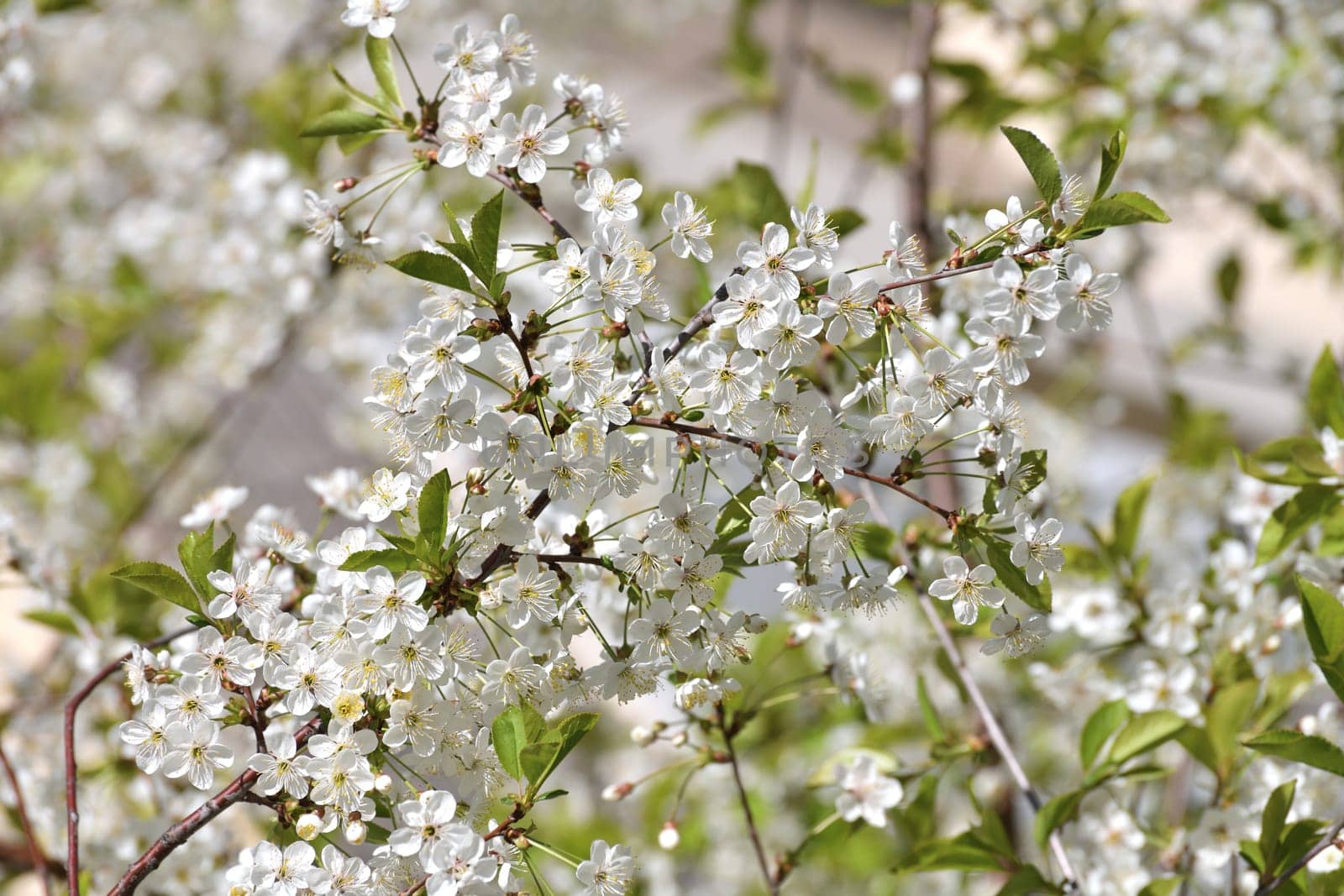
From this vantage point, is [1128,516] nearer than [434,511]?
No

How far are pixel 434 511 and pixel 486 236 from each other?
18 cm

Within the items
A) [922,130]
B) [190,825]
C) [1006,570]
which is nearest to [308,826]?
[190,825]

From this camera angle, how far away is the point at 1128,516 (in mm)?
1248

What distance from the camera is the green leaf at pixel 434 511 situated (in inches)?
28.5

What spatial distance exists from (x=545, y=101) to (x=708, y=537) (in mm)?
2224

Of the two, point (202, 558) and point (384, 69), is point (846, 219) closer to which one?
point (384, 69)

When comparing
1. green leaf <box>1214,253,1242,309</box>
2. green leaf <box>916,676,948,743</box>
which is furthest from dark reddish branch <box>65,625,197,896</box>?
green leaf <box>1214,253,1242,309</box>

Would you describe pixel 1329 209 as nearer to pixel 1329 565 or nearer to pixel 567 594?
pixel 1329 565

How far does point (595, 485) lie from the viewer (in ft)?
2.46

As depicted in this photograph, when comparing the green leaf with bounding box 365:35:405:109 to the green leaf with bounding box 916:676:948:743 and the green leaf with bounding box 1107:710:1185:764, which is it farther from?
the green leaf with bounding box 1107:710:1185:764

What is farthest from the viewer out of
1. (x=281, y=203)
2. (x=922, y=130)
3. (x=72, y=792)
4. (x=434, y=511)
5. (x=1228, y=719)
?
(x=922, y=130)

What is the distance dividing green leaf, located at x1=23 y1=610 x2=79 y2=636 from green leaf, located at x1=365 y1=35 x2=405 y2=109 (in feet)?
2.23

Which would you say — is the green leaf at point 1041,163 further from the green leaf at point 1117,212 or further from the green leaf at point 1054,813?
the green leaf at point 1054,813

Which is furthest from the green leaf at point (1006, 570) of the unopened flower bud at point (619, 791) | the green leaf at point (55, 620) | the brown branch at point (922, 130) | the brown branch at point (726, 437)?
the brown branch at point (922, 130)
